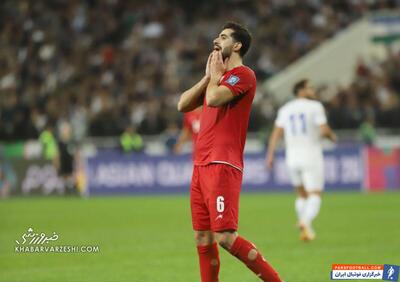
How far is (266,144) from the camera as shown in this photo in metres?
27.2

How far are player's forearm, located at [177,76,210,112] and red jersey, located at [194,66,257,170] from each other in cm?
17

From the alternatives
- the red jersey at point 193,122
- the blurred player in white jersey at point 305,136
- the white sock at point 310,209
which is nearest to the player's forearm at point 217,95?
the white sock at point 310,209

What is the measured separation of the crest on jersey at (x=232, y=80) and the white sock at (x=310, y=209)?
6640mm

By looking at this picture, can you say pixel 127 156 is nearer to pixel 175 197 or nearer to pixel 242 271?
pixel 175 197

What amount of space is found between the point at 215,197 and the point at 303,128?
23.2 ft

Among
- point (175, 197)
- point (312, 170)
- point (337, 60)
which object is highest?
point (337, 60)

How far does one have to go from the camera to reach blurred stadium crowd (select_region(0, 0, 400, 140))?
94.1 feet

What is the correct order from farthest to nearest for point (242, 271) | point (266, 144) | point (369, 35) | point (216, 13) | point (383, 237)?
point (216, 13) < point (369, 35) < point (266, 144) < point (383, 237) < point (242, 271)

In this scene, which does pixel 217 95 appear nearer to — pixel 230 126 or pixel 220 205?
pixel 230 126

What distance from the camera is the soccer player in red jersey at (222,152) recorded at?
25.6 ft

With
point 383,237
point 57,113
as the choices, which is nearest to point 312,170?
point 383,237

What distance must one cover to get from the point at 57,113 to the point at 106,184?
133 inches

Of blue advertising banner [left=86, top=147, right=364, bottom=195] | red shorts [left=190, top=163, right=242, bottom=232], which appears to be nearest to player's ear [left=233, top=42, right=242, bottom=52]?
red shorts [left=190, top=163, right=242, bottom=232]

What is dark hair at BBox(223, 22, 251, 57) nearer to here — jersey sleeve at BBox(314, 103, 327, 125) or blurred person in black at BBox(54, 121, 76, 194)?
jersey sleeve at BBox(314, 103, 327, 125)
